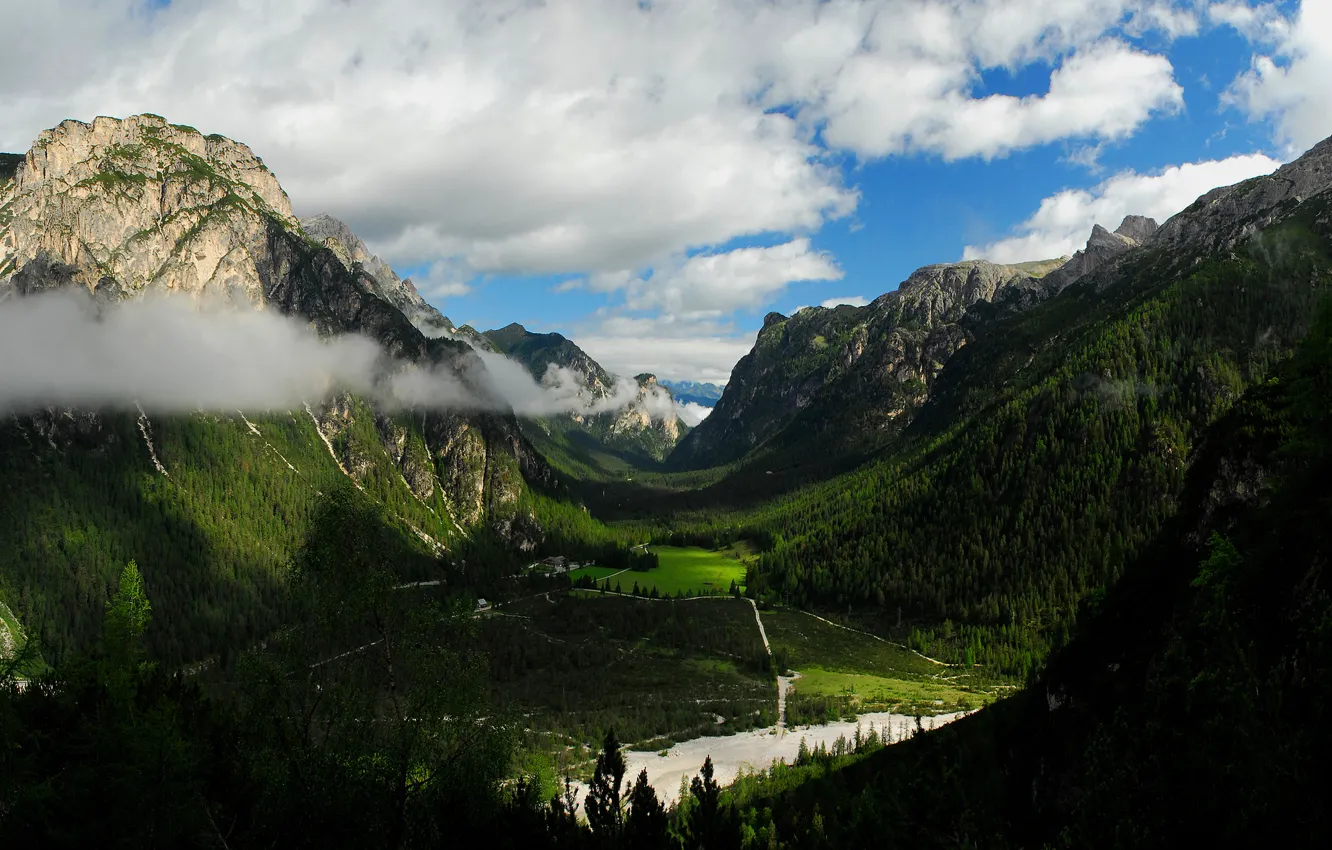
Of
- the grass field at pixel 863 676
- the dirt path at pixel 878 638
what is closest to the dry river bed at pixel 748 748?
the grass field at pixel 863 676

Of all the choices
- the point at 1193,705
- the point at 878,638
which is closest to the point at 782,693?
the point at 878,638

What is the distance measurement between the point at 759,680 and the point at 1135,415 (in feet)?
456

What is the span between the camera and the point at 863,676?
470 ft

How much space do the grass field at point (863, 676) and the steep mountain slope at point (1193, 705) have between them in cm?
5514

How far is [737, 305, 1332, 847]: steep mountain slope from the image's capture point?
59.3 ft

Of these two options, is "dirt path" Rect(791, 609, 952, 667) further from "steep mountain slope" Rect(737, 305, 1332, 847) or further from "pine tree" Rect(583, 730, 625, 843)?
"pine tree" Rect(583, 730, 625, 843)

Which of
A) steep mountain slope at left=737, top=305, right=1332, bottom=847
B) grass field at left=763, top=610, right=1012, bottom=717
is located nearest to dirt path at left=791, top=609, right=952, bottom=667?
grass field at left=763, top=610, right=1012, bottom=717

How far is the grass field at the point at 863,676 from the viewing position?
119750 millimetres

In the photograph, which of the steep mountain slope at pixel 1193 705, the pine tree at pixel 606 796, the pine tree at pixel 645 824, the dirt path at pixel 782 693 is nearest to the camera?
the steep mountain slope at pixel 1193 705

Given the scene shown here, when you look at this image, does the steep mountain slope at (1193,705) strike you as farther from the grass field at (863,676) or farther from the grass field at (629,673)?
the grass field at (863,676)

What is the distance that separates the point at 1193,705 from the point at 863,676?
425ft

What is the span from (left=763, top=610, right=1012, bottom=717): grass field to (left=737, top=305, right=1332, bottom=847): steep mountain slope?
181 feet

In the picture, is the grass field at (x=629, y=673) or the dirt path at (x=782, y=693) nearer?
the grass field at (x=629, y=673)

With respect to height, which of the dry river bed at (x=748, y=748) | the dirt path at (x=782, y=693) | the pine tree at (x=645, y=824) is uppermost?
the pine tree at (x=645, y=824)
